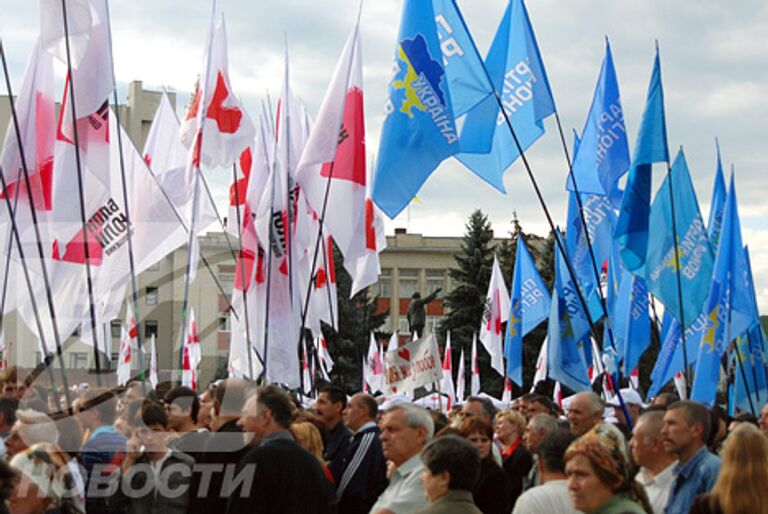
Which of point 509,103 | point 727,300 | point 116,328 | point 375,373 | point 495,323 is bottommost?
point 375,373

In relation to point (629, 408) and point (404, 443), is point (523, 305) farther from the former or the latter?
point (404, 443)

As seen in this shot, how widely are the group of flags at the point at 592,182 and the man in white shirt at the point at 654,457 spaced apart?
6.44 metres

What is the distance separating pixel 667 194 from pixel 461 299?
135 ft

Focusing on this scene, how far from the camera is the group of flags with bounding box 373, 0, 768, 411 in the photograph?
1362 cm

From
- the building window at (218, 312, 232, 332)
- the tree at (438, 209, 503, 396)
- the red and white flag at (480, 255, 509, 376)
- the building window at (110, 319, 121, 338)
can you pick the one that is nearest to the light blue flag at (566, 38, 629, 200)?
the red and white flag at (480, 255, 509, 376)

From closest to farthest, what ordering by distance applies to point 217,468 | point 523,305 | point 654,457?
point 654,457, point 217,468, point 523,305

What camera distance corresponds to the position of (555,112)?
48.7 feet

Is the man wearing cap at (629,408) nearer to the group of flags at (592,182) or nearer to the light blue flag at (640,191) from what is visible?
the group of flags at (592,182)

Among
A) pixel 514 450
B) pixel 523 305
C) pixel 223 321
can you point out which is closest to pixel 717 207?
pixel 523 305

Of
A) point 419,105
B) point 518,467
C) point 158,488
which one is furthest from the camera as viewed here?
point 419,105

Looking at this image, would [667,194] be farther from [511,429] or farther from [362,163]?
[511,429]

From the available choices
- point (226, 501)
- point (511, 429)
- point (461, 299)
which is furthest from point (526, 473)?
point (461, 299)

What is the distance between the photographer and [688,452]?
6.76m

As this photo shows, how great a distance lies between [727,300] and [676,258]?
65.5 inches
